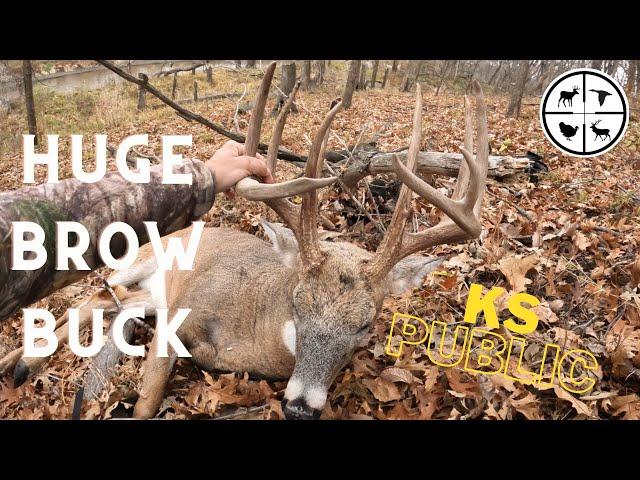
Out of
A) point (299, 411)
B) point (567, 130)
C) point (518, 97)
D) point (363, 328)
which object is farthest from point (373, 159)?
point (518, 97)

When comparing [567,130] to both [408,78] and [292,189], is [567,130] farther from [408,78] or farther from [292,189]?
[408,78]

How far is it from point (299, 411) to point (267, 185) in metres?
1.17

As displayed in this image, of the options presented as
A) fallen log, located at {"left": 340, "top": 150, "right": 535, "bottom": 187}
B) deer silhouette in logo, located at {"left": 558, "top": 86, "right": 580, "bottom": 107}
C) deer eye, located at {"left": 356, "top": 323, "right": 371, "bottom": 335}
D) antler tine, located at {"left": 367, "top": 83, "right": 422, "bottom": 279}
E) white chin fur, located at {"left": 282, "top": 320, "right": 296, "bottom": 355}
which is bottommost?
white chin fur, located at {"left": 282, "top": 320, "right": 296, "bottom": 355}

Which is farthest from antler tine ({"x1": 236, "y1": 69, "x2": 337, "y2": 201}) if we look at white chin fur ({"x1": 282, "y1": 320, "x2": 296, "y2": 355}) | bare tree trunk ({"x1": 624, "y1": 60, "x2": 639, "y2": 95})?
bare tree trunk ({"x1": 624, "y1": 60, "x2": 639, "y2": 95})

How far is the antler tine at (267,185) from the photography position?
263 centimetres

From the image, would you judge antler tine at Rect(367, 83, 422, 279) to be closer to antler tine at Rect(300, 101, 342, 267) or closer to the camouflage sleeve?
antler tine at Rect(300, 101, 342, 267)

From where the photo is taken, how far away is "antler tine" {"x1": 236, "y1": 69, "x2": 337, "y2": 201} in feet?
8.64

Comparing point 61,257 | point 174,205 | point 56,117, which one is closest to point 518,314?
point 174,205

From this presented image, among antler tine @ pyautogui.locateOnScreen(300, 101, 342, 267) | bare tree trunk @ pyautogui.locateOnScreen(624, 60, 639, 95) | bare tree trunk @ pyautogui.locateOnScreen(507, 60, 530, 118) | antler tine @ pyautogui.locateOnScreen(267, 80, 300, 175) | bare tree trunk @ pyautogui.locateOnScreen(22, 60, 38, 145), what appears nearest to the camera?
antler tine @ pyautogui.locateOnScreen(300, 101, 342, 267)

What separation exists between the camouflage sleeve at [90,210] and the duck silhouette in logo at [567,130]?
9.85ft

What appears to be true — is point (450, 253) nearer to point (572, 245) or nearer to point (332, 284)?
point (572, 245)

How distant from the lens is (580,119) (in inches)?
160

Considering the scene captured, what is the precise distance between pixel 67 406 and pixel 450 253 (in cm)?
321

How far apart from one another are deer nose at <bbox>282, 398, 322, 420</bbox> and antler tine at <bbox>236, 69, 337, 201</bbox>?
3.42 ft
